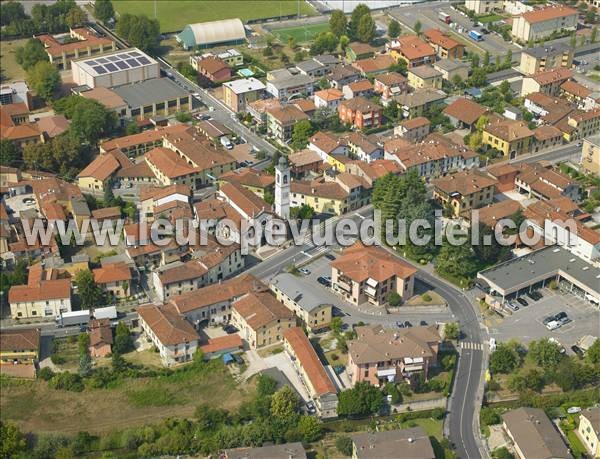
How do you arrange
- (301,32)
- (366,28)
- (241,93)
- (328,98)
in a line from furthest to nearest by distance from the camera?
(301,32) → (366,28) → (241,93) → (328,98)

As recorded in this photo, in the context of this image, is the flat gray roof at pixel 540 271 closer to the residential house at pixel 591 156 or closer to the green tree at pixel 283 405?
the residential house at pixel 591 156

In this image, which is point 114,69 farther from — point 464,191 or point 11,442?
point 11,442

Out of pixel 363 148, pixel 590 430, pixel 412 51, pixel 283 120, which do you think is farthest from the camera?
pixel 412 51

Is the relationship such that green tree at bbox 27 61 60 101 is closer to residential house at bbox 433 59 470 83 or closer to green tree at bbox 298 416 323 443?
residential house at bbox 433 59 470 83

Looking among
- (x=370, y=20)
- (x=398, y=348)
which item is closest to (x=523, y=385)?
(x=398, y=348)

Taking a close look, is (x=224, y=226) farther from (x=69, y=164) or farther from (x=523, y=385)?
(x=523, y=385)

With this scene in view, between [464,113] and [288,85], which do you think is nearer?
[464,113]

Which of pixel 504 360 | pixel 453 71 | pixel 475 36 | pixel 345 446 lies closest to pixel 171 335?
pixel 345 446
